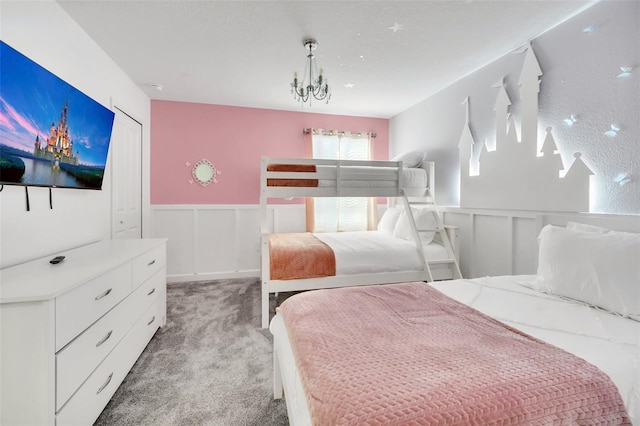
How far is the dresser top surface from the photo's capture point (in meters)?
1.07

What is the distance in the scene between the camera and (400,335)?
1058mm

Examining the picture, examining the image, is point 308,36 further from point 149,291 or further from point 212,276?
point 212,276

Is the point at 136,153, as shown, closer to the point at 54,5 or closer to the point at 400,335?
the point at 54,5

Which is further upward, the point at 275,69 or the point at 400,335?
the point at 275,69

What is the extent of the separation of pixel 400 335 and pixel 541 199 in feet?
6.13

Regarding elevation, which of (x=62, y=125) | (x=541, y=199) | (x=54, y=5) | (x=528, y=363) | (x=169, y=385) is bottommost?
(x=169, y=385)

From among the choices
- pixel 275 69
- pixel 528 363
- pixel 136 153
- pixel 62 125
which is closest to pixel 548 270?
pixel 528 363

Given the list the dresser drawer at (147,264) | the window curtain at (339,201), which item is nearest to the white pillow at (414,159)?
the window curtain at (339,201)

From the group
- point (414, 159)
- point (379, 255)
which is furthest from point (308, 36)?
point (379, 255)

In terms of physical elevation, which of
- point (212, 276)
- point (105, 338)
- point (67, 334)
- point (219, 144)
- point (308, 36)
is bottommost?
point (212, 276)

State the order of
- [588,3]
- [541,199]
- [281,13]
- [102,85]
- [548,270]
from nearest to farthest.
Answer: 1. [548,270]
2. [588,3]
3. [281,13]
4. [541,199]
5. [102,85]

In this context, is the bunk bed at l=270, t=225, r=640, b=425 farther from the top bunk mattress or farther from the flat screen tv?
the flat screen tv

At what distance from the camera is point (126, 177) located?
9.93ft

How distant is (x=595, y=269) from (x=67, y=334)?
2.45 meters
